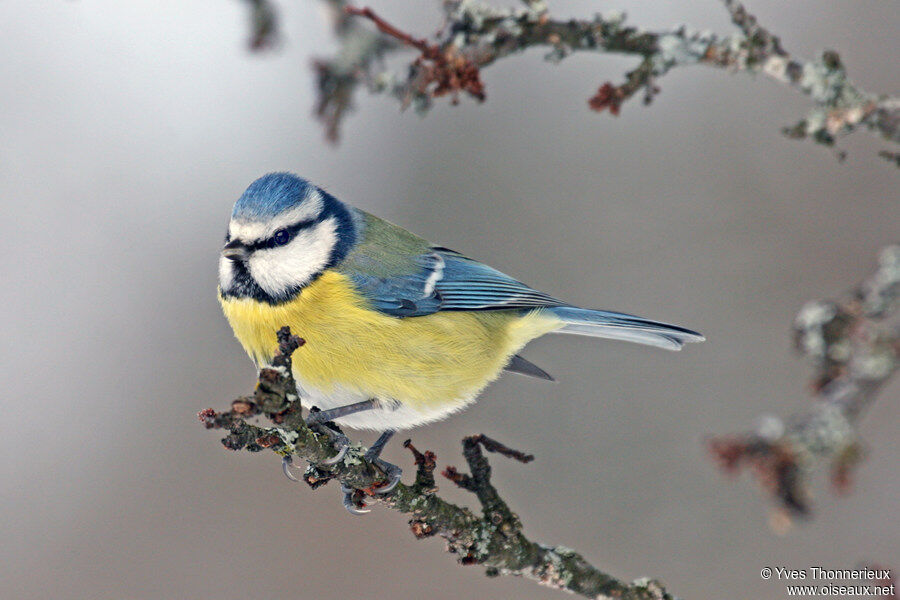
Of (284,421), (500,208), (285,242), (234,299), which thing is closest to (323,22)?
(285,242)

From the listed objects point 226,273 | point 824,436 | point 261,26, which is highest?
point 261,26

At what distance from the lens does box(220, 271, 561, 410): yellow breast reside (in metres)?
2.39

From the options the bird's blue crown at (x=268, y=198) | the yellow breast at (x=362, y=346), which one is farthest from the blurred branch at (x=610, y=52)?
the yellow breast at (x=362, y=346)

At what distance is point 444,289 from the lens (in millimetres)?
2859

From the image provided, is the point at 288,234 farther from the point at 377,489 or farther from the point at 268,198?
the point at 377,489

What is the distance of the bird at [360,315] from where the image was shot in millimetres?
2404

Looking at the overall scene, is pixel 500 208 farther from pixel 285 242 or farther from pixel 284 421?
pixel 284 421

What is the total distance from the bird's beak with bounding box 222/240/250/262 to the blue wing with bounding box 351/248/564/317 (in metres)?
0.37

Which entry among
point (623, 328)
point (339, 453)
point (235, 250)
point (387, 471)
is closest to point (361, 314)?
point (235, 250)

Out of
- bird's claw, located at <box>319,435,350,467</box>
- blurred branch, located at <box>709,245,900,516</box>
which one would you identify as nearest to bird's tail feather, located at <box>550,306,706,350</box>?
bird's claw, located at <box>319,435,350,467</box>

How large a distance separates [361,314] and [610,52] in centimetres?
107

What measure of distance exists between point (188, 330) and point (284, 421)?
3489 millimetres

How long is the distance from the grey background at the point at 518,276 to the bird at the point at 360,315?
1388mm

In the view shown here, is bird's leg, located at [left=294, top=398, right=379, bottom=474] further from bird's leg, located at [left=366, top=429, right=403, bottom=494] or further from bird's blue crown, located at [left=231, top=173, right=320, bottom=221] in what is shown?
bird's blue crown, located at [left=231, top=173, right=320, bottom=221]
